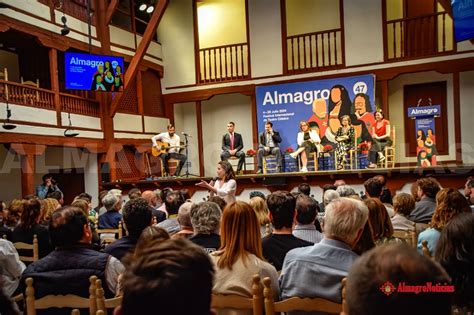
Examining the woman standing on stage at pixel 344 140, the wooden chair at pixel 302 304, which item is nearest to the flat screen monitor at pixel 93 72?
the woman standing on stage at pixel 344 140

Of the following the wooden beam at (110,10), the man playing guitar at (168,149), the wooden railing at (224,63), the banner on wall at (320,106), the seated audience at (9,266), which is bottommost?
the seated audience at (9,266)

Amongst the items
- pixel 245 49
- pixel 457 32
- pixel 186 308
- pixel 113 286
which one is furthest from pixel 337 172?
pixel 186 308

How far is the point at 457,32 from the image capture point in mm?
7594

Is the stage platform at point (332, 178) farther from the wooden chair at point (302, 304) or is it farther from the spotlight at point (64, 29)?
the wooden chair at point (302, 304)

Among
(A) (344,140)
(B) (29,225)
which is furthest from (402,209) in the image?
(A) (344,140)

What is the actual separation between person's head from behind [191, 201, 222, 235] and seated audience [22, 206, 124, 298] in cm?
63

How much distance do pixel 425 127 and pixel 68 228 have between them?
402 inches

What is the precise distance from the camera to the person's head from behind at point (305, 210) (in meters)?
3.00

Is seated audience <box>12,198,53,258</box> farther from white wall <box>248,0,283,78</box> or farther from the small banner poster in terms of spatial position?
white wall <box>248,0,283,78</box>

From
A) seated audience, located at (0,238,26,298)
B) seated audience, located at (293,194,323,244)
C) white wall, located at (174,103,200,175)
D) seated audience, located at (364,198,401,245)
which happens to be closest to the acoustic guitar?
white wall, located at (174,103,200,175)

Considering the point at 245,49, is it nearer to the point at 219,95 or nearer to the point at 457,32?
the point at 219,95

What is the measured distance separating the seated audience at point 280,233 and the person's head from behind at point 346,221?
2.06ft

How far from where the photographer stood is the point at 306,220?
3.03 meters

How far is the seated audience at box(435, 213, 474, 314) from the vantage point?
1.65 m
